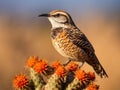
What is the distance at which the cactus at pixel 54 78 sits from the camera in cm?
1038

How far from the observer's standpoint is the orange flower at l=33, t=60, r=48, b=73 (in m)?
10.5

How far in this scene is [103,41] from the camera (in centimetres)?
2784

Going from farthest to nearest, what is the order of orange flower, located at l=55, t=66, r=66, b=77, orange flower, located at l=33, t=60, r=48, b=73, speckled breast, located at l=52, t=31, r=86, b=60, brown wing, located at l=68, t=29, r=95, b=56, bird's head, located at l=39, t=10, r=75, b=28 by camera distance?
bird's head, located at l=39, t=10, r=75, b=28
brown wing, located at l=68, t=29, r=95, b=56
speckled breast, located at l=52, t=31, r=86, b=60
orange flower, located at l=33, t=60, r=48, b=73
orange flower, located at l=55, t=66, r=66, b=77

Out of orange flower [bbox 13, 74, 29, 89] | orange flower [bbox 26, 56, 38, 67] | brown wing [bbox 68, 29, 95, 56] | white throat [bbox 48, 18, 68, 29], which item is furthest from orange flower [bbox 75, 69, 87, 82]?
white throat [bbox 48, 18, 68, 29]

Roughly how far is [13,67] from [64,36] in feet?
39.8

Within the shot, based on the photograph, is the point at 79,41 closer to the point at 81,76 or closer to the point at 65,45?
the point at 65,45

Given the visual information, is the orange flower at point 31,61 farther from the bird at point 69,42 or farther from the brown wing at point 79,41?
the brown wing at point 79,41

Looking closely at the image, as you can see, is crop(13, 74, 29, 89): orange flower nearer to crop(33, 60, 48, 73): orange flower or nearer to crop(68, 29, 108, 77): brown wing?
crop(33, 60, 48, 73): orange flower

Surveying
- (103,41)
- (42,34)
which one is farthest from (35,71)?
(42,34)

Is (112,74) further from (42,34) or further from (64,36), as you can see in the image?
(64,36)

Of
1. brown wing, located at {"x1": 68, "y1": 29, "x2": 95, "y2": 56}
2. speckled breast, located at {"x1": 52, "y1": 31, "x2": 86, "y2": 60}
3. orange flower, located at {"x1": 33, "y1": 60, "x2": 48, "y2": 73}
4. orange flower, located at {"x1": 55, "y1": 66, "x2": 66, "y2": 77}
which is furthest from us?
brown wing, located at {"x1": 68, "y1": 29, "x2": 95, "y2": 56}

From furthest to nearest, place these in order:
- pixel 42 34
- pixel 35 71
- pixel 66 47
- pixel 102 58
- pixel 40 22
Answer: pixel 40 22 < pixel 42 34 < pixel 102 58 < pixel 66 47 < pixel 35 71

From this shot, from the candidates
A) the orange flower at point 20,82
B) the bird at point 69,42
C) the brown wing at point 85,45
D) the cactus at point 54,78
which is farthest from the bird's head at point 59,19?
the orange flower at point 20,82

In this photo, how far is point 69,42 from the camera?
12.3 meters
